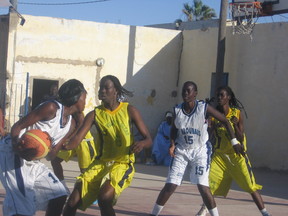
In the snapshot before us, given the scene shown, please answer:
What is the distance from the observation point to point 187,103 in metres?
7.79

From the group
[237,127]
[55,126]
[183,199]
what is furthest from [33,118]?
[183,199]

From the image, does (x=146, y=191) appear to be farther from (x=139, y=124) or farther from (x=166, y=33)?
(x=166, y=33)

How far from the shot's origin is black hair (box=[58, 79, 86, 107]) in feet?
20.0

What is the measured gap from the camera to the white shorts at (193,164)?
7594 millimetres

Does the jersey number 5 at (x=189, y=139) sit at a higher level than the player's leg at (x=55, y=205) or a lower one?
higher

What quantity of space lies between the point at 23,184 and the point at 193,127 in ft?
8.52

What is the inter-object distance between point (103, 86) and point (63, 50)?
11.8 meters

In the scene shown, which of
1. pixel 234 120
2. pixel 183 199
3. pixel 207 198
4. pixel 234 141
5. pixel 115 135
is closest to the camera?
pixel 115 135

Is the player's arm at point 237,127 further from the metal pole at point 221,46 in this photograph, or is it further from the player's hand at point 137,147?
the metal pole at point 221,46

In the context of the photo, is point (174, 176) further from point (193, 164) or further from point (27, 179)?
point (27, 179)

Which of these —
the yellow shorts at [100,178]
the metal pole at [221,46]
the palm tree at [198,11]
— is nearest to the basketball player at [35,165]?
the yellow shorts at [100,178]

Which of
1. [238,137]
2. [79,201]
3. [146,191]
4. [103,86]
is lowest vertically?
[146,191]

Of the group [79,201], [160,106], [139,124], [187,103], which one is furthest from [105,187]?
[160,106]

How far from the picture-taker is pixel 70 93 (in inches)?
241
